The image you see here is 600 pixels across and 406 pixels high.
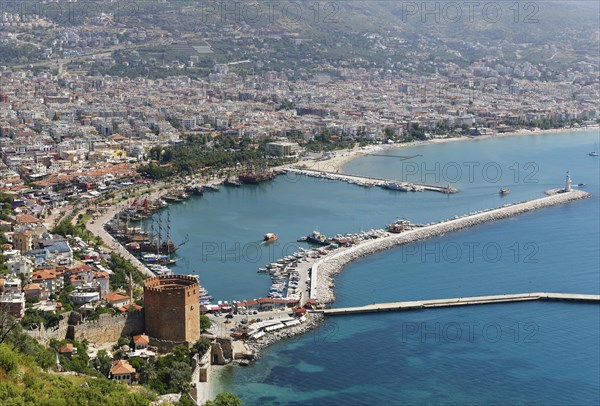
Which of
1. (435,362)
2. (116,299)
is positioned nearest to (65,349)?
(116,299)

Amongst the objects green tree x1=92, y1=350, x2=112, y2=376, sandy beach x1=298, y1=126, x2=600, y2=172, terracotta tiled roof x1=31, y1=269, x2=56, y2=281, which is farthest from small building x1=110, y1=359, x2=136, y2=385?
sandy beach x1=298, y1=126, x2=600, y2=172

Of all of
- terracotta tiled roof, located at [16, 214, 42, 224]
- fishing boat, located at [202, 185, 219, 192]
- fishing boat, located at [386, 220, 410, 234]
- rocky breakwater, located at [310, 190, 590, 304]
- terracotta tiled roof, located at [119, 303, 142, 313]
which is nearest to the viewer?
terracotta tiled roof, located at [119, 303, 142, 313]

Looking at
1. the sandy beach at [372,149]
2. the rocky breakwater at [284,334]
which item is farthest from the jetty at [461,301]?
the sandy beach at [372,149]

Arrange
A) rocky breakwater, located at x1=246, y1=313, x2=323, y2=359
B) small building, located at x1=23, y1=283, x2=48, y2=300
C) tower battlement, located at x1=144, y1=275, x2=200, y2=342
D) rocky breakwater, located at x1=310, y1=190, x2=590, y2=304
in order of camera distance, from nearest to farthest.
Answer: tower battlement, located at x1=144, y1=275, x2=200, y2=342
rocky breakwater, located at x1=246, y1=313, x2=323, y2=359
small building, located at x1=23, y1=283, x2=48, y2=300
rocky breakwater, located at x1=310, y1=190, x2=590, y2=304

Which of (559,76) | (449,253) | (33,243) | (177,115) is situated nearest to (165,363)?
(33,243)

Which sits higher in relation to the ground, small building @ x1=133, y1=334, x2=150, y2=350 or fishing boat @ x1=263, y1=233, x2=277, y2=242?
small building @ x1=133, y1=334, x2=150, y2=350

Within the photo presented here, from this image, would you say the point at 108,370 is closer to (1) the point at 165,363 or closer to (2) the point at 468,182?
(1) the point at 165,363

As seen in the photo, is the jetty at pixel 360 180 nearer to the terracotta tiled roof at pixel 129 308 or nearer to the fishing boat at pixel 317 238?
the fishing boat at pixel 317 238

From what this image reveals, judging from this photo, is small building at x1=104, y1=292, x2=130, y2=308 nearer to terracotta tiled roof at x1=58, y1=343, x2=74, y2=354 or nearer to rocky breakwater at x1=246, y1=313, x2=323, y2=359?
rocky breakwater at x1=246, y1=313, x2=323, y2=359
